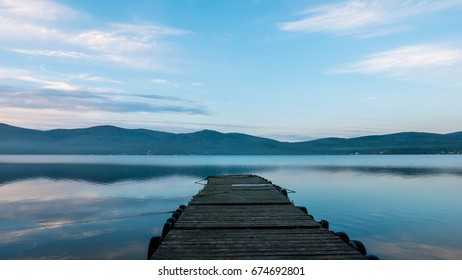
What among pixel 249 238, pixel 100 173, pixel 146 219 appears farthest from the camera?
pixel 100 173

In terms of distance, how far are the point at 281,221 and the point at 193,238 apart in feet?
15.8

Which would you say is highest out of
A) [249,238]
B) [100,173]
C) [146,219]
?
[249,238]

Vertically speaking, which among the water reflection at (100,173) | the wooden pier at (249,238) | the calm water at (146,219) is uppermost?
the wooden pier at (249,238)

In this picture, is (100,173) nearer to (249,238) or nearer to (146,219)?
(146,219)

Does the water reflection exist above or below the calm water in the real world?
above

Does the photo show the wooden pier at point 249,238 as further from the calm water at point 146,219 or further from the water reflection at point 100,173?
the water reflection at point 100,173

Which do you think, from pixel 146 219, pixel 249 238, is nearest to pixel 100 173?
pixel 146 219

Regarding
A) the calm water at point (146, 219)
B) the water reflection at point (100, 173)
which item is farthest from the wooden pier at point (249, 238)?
the water reflection at point (100, 173)

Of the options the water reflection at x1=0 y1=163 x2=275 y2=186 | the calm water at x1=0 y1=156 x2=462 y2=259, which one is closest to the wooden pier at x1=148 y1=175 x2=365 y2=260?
the calm water at x1=0 y1=156 x2=462 y2=259

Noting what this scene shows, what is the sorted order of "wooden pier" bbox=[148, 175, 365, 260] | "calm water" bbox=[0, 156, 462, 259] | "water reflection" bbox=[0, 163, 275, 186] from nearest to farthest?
"wooden pier" bbox=[148, 175, 365, 260]
"calm water" bbox=[0, 156, 462, 259]
"water reflection" bbox=[0, 163, 275, 186]

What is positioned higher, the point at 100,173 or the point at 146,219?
the point at 100,173

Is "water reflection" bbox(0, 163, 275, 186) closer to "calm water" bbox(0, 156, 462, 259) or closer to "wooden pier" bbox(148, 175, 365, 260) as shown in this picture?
"calm water" bbox(0, 156, 462, 259)

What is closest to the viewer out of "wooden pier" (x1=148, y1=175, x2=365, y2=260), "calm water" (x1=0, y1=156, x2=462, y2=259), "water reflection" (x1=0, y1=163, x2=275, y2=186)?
"wooden pier" (x1=148, y1=175, x2=365, y2=260)

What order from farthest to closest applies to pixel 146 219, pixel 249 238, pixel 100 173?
pixel 100 173 < pixel 146 219 < pixel 249 238
